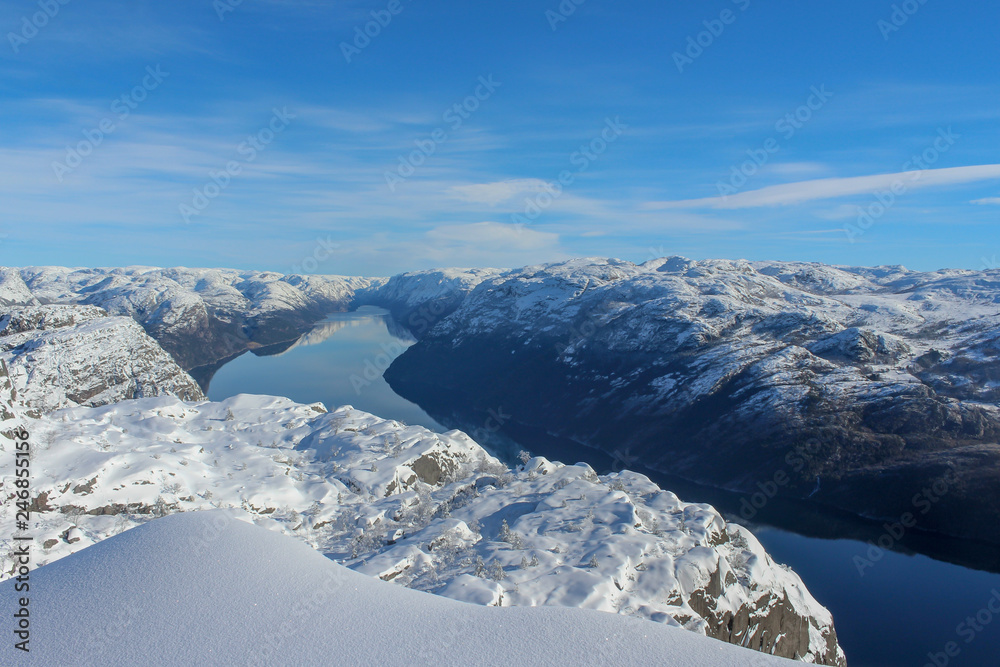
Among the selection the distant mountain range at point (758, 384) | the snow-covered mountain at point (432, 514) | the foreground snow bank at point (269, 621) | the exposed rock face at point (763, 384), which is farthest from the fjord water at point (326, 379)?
the foreground snow bank at point (269, 621)

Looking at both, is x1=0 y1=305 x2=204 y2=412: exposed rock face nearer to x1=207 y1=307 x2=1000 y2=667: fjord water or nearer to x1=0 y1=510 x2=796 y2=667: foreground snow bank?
x1=207 y1=307 x2=1000 y2=667: fjord water

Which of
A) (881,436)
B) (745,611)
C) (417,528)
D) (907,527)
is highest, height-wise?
(417,528)

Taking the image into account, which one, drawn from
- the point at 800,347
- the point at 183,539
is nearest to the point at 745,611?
the point at 183,539

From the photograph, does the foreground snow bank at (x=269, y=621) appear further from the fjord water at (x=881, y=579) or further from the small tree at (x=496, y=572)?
the fjord water at (x=881, y=579)

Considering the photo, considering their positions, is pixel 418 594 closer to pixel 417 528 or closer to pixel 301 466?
pixel 417 528

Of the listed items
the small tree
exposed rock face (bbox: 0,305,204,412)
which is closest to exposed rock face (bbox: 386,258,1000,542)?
exposed rock face (bbox: 0,305,204,412)
